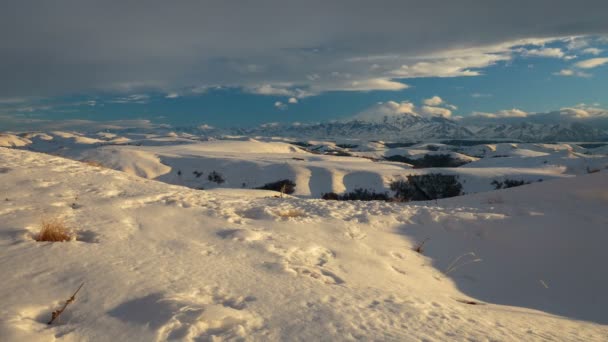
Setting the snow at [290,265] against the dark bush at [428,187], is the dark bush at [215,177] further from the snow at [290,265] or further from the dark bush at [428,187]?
the snow at [290,265]

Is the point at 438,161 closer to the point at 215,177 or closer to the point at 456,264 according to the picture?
the point at 215,177

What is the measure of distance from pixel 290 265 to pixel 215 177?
47727mm

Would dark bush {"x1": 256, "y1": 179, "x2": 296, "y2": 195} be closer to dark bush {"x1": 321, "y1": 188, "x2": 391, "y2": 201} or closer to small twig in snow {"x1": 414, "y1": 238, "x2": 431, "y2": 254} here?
dark bush {"x1": 321, "y1": 188, "x2": 391, "y2": 201}

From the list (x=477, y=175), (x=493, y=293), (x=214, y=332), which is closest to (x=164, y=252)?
(x=214, y=332)

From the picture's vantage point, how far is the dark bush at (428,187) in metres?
44.0

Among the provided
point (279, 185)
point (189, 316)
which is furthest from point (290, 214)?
point (279, 185)

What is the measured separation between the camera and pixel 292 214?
27.1ft

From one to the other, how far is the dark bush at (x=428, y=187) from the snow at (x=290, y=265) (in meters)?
34.0

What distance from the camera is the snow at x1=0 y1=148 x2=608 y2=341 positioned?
10.7 ft

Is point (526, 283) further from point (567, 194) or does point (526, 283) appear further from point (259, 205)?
point (259, 205)

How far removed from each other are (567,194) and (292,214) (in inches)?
310

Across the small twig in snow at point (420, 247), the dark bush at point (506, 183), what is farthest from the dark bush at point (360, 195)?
the small twig in snow at point (420, 247)

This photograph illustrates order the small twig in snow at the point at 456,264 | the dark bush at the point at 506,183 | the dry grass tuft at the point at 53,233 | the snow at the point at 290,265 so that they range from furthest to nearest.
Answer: the dark bush at the point at 506,183 < the small twig in snow at the point at 456,264 < the dry grass tuft at the point at 53,233 < the snow at the point at 290,265

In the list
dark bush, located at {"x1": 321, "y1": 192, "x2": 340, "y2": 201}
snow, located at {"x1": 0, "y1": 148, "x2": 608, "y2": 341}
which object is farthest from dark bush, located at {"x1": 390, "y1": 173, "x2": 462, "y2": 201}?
snow, located at {"x1": 0, "y1": 148, "x2": 608, "y2": 341}
